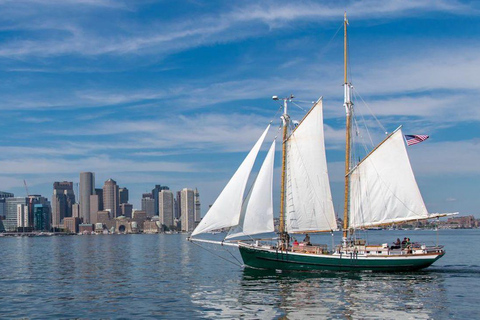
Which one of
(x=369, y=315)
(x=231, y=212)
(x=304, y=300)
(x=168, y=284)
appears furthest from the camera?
(x=231, y=212)

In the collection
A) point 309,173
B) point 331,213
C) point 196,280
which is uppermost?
point 309,173

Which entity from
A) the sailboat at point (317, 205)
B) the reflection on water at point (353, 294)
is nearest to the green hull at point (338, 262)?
the sailboat at point (317, 205)

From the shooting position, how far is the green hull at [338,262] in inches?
2060

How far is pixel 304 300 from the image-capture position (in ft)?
124

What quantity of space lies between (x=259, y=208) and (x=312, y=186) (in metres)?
6.01

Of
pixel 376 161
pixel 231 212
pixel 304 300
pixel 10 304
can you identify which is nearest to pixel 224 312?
pixel 304 300

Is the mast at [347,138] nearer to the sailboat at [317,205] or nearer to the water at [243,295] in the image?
the sailboat at [317,205]

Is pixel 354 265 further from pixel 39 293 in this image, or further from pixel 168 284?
pixel 39 293

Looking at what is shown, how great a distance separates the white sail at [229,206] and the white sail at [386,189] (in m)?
12.1

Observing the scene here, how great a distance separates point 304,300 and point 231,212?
15.6 meters

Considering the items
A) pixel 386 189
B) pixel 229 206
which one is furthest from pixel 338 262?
pixel 229 206

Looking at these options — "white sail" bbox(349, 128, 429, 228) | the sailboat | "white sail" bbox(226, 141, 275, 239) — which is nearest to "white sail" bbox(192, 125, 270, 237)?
the sailboat

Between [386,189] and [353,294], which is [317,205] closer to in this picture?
[386,189]

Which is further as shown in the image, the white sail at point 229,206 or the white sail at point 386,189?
the white sail at point 386,189
